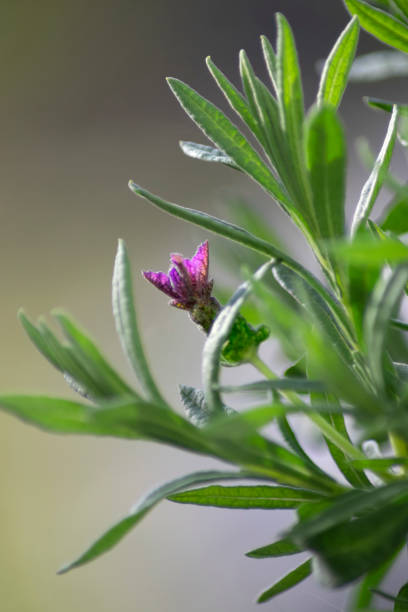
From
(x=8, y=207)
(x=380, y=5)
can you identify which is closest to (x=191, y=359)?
(x=8, y=207)

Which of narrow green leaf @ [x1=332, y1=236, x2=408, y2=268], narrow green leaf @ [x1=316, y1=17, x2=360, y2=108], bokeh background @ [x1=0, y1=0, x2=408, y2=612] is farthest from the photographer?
bokeh background @ [x1=0, y1=0, x2=408, y2=612]

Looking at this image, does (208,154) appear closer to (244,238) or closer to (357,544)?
(244,238)

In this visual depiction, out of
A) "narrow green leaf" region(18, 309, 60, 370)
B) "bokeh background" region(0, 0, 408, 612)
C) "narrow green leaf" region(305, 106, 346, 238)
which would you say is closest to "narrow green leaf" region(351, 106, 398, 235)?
"narrow green leaf" region(305, 106, 346, 238)

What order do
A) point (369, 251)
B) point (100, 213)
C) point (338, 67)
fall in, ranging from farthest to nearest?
point (100, 213) < point (338, 67) < point (369, 251)

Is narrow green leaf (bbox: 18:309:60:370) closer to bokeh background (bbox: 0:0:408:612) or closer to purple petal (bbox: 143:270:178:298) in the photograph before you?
purple petal (bbox: 143:270:178:298)

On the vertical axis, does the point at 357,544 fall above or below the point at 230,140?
below

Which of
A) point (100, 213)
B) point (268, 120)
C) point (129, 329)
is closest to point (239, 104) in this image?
point (268, 120)

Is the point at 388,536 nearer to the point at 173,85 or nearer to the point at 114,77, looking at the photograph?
the point at 173,85
